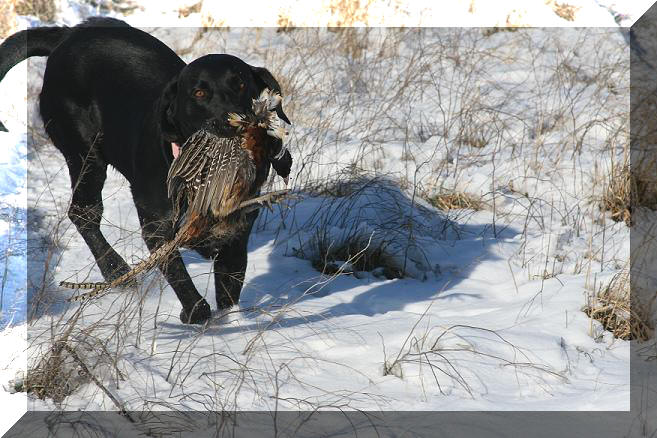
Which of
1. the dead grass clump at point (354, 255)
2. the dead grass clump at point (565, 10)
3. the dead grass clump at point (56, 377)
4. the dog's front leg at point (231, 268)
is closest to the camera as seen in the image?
the dead grass clump at point (56, 377)

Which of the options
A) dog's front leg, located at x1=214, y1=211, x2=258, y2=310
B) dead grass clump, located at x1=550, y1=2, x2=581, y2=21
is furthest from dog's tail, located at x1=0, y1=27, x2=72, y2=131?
dead grass clump, located at x1=550, y1=2, x2=581, y2=21

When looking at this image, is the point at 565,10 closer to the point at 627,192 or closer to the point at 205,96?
the point at 627,192

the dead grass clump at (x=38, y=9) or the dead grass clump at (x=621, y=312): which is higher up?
the dead grass clump at (x=38, y=9)

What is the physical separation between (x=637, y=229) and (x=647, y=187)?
383 millimetres

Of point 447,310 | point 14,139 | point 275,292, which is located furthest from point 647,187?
point 14,139

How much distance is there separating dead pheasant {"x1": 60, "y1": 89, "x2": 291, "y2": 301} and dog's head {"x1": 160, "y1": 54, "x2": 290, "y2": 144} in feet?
1.02

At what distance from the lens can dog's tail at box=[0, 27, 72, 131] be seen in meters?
4.82

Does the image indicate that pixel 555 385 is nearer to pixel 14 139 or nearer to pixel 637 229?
pixel 637 229

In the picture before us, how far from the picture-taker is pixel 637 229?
4977mm

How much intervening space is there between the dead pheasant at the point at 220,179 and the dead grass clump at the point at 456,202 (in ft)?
7.44

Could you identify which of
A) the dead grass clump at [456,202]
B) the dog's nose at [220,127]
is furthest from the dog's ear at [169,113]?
the dead grass clump at [456,202]

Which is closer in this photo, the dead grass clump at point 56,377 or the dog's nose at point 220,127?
the dead grass clump at point 56,377

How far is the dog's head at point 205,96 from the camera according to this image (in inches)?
144

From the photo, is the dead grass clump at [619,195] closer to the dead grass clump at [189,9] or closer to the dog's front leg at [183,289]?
the dog's front leg at [183,289]
